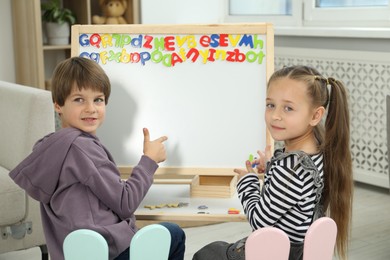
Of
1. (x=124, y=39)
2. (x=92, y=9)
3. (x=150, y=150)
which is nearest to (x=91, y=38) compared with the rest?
(x=124, y=39)

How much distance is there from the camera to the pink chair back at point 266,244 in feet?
4.42

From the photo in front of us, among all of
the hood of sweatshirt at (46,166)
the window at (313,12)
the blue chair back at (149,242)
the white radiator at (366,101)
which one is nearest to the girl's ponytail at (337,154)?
the blue chair back at (149,242)

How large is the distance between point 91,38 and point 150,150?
502mm

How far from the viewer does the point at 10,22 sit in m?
3.82

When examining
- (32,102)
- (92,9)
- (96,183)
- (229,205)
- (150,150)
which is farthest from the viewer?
(92,9)

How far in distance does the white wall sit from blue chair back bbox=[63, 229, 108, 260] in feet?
8.70

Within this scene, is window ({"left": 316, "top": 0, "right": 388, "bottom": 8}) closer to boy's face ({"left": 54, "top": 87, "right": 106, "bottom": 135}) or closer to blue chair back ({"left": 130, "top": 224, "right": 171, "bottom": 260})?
boy's face ({"left": 54, "top": 87, "right": 106, "bottom": 135})

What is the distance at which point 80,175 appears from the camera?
1679mm

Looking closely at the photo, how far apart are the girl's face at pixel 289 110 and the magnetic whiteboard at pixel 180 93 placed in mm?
440

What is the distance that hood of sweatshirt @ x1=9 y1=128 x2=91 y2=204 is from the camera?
170cm

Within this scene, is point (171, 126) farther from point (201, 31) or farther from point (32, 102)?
point (32, 102)

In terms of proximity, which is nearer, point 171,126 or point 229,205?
point 229,205

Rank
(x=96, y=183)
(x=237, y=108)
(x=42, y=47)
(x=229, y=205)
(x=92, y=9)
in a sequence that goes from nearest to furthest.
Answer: (x=96, y=183) → (x=229, y=205) → (x=237, y=108) → (x=42, y=47) → (x=92, y=9)

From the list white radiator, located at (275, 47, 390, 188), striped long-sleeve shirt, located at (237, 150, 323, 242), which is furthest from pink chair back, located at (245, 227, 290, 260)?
white radiator, located at (275, 47, 390, 188)
